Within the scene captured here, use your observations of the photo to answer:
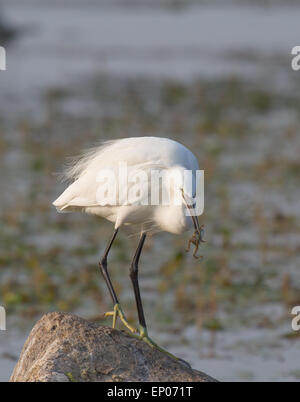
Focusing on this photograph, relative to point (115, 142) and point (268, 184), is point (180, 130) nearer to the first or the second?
point (268, 184)

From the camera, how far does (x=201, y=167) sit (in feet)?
35.4

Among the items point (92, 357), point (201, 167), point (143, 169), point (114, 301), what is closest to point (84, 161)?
point (143, 169)

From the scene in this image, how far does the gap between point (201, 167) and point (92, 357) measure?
279 inches

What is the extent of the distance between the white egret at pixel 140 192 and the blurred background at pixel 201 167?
0.74m

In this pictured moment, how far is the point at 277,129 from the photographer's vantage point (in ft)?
44.2

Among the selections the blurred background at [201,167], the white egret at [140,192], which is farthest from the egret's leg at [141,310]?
the blurred background at [201,167]

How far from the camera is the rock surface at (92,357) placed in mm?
3807

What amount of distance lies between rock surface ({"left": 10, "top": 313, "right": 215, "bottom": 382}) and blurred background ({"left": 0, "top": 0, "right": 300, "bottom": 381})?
1.16m

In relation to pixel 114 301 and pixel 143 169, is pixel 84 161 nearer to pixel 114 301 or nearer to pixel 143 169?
pixel 143 169

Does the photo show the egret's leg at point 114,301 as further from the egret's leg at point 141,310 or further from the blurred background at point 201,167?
the blurred background at point 201,167

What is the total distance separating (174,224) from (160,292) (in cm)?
369

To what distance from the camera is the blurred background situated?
6.94m

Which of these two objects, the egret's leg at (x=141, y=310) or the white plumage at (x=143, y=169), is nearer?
the white plumage at (x=143, y=169)

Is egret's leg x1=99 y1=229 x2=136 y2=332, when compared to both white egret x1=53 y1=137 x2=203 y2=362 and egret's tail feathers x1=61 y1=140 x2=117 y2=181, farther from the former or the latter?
egret's tail feathers x1=61 y1=140 x2=117 y2=181
